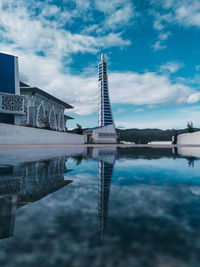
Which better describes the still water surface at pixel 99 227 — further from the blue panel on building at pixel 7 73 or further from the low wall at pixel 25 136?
the blue panel on building at pixel 7 73

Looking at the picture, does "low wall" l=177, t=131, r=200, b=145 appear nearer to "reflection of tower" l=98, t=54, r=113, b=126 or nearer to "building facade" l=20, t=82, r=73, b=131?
"building facade" l=20, t=82, r=73, b=131

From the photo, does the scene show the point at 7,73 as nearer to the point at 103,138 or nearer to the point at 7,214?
the point at 7,214

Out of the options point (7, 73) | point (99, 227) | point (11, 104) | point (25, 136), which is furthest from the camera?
point (7, 73)

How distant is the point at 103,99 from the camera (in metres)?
83.7

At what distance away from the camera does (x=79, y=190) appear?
10.2ft

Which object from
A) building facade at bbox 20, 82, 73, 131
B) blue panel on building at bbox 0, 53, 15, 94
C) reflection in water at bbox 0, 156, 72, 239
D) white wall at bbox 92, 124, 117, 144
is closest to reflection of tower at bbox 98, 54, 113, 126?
white wall at bbox 92, 124, 117, 144

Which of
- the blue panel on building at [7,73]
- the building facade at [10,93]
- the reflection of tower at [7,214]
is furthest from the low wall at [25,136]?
the reflection of tower at [7,214]

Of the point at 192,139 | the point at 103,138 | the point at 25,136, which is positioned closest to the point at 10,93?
the point at 25,136

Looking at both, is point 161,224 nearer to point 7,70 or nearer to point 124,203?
point 124,203

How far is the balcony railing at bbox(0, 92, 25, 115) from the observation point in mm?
27484

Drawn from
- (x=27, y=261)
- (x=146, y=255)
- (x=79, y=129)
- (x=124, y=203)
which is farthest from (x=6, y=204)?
(x=79, y=129)

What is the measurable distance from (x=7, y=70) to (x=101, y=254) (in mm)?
37179

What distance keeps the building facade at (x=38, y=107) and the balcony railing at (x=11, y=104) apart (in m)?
9.17

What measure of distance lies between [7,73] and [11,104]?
7432 millimetres
